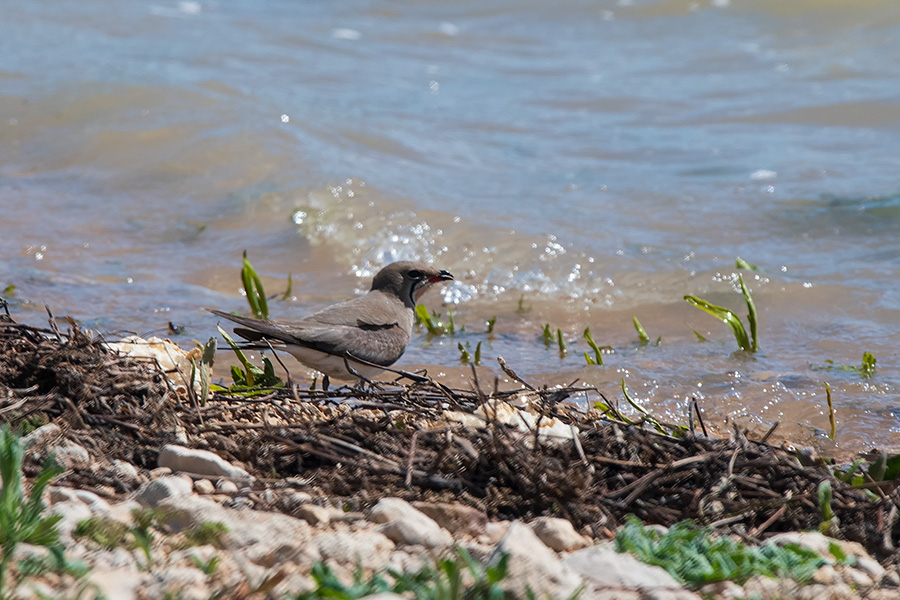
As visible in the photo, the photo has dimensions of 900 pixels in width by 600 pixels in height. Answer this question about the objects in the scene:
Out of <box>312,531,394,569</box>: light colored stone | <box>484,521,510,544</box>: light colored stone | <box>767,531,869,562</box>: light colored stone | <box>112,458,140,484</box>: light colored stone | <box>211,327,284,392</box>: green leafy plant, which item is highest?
<box>312,531,394,569</box>: light colored stone

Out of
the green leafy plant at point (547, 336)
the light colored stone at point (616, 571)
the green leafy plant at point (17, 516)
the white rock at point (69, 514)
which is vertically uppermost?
the green leafy plant at point (17, 516)

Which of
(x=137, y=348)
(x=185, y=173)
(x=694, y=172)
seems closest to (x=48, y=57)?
(x=185, y=173)

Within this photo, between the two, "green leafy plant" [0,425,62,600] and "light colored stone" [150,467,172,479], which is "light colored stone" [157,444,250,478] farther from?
"green leafy plant" [0,425,62,600]

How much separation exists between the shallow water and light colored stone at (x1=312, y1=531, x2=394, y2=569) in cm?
294

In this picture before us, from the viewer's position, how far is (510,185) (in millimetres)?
11398

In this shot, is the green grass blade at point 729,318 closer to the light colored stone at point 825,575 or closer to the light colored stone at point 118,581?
the light colored stone at point 825,575

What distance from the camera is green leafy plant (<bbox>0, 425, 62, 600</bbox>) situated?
2.63 meters

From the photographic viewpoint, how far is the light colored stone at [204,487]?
3.38 metres

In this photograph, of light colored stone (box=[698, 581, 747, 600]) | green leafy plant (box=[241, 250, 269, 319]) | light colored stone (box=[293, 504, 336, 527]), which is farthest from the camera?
green leafy plant (box=[241, 250, 269, 319])

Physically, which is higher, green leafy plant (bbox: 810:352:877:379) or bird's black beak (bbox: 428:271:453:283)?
bird's black beak (bbox: 428:271:453:283)

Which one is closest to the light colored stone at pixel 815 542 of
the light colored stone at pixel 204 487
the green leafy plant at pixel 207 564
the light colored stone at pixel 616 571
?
the light colored stone at pixel 616 571

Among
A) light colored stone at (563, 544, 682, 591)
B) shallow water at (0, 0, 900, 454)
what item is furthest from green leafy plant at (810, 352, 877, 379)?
light colored stone at (563, 544, 682, 591)

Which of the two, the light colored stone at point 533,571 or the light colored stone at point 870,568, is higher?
the light colored stone at point 533,571

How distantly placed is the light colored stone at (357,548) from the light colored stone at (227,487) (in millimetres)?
536
